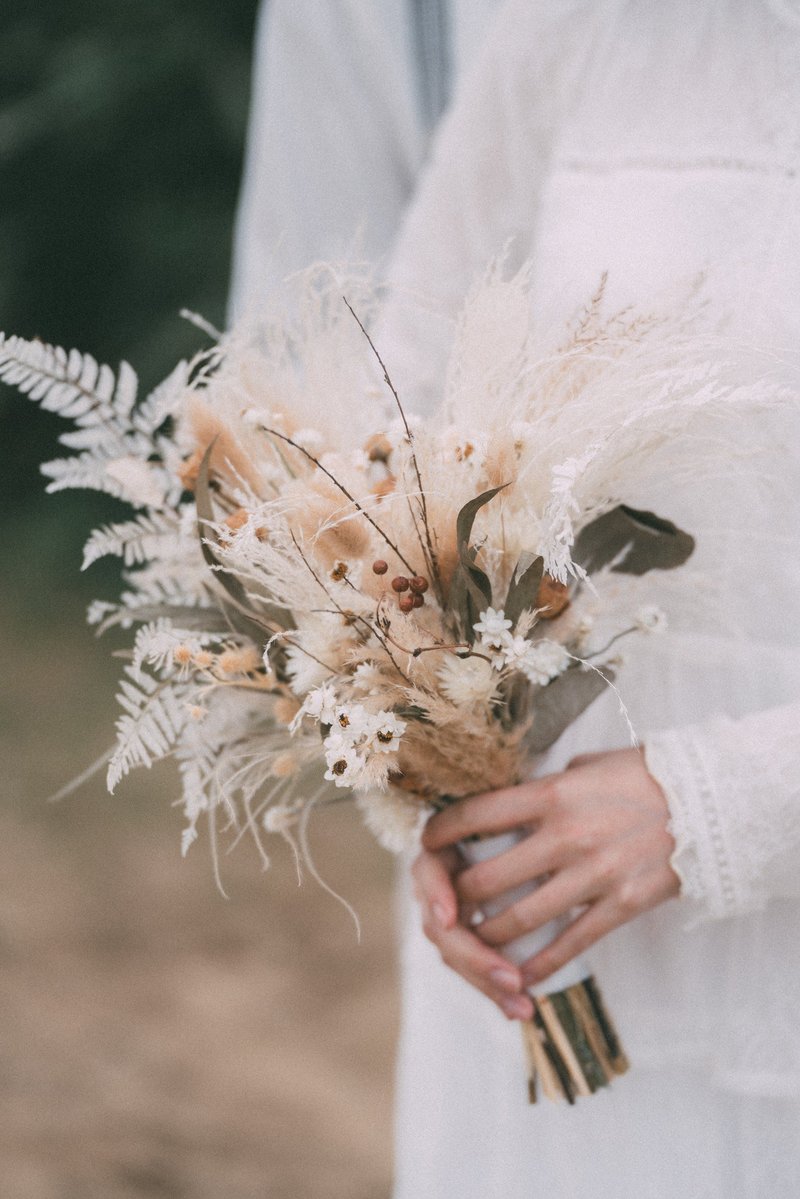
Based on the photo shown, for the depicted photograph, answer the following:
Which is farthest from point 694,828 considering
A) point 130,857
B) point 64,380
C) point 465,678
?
point 130,857

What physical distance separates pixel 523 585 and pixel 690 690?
1.09 feet

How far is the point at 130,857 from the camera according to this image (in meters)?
2.70

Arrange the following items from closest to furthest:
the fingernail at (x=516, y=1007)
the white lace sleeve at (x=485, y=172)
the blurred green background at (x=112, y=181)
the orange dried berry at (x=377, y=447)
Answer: the orange dried berry at (x=377, y=447) → the fingernail at (x=516, y=1007) → the white lace sleeve at (x=485, y=172) → the blurred green background at (x=112, y=181)

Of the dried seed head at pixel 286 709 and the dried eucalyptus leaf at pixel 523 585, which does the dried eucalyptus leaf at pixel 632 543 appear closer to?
the dried eucalyptus leaf at pixel 523 585

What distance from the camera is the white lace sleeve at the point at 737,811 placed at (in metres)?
0.80

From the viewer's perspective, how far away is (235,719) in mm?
816

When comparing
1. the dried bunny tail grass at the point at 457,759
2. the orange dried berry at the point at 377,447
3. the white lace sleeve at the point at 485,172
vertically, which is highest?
Answer: the white lace sleeve at the point at 485,172

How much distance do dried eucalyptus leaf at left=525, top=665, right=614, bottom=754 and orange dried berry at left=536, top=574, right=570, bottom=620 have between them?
0.06m

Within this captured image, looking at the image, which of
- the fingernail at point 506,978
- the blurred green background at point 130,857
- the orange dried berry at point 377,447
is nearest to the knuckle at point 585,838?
the fingernail at point 506,978

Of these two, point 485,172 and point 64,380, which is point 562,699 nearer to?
point 64,380

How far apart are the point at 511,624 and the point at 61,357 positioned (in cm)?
39

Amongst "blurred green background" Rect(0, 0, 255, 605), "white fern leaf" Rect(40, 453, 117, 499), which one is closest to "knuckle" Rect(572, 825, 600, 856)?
"white fern leaf" Rect(40, 453, 117, 499)

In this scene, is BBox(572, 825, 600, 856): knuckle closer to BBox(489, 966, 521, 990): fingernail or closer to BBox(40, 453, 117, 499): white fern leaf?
BBox(489, 966, 521, 990): fingernail

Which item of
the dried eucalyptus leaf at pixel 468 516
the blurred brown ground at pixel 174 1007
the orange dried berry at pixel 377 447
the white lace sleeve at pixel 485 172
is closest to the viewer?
the dried eucalyptus leaf at pixel 468 516
